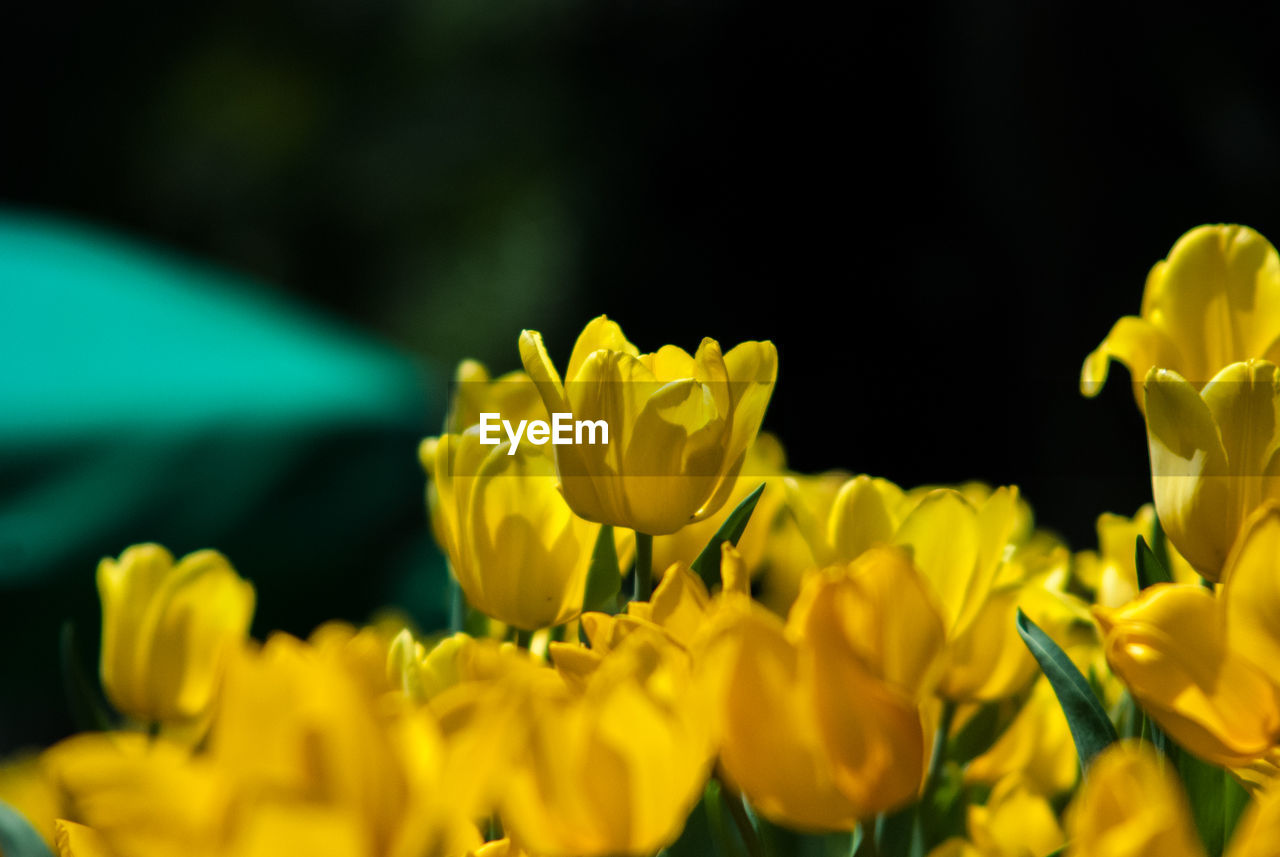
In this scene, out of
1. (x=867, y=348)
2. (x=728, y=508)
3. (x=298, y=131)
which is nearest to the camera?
(x=728, y=508)

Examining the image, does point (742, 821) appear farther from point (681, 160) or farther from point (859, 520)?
point (681, 160)

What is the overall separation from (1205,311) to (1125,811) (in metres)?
0.17

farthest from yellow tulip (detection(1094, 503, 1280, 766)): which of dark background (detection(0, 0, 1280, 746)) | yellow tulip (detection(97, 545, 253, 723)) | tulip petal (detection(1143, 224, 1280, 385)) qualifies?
dark background (detection(0, 0, 1280, 746))

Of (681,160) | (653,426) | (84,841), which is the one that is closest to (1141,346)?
Answer: (653,426)

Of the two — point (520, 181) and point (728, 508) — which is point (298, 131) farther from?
point (728, 508)

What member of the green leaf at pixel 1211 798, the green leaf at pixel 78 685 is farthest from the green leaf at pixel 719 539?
the green leaf at pixel 78 685

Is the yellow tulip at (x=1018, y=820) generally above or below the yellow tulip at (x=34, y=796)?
below

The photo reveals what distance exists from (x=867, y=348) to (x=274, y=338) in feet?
6.57

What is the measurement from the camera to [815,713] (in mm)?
178

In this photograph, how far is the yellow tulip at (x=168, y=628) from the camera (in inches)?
13.5

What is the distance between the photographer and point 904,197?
13.0ft

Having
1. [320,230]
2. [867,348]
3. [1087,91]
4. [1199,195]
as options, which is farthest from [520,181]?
[1199,195]

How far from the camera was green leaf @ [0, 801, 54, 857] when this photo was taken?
0.21 m

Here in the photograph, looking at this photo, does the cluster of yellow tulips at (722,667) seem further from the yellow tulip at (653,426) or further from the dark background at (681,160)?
the dark background at (681,160)
